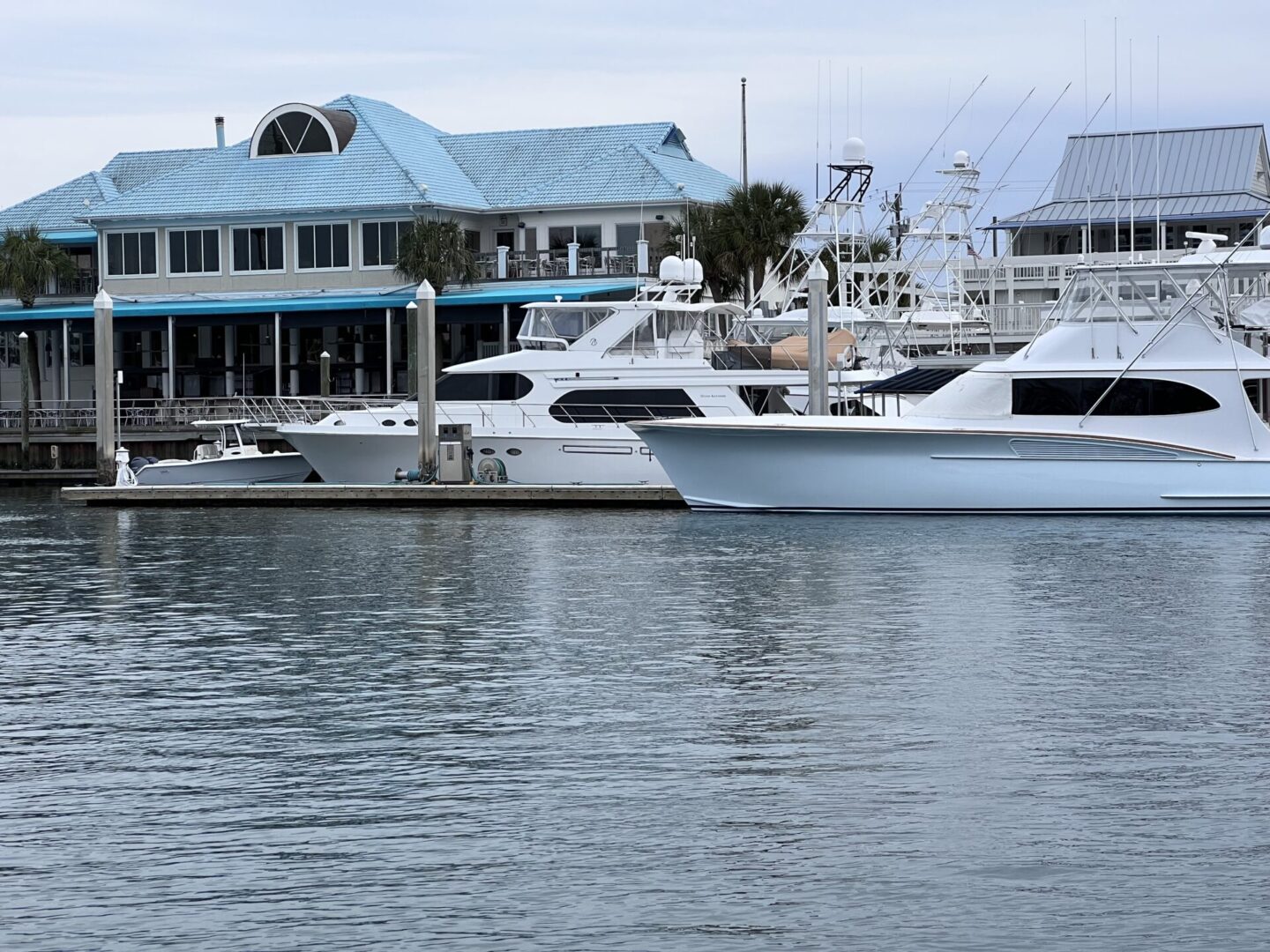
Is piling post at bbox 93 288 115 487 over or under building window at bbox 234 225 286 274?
under

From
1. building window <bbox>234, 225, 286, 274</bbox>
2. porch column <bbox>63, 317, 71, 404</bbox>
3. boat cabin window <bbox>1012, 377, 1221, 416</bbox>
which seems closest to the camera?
boat cabin window <bbox>1012, 377, 1221, 416</bbox>

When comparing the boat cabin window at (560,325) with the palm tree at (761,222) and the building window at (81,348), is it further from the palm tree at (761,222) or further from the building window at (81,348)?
the building window at (81,348)

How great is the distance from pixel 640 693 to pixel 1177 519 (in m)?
17.0

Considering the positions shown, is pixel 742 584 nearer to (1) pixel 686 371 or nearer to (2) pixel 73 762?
(2) pixel 73 762

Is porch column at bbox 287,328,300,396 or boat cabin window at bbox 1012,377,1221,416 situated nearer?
boat cabin window at bbox 1012,377,1221,416

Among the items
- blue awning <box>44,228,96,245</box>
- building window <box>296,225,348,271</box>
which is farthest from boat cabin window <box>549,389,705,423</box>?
blue awning <box>44,228,96,245</box>

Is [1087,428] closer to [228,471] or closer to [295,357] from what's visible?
[228,471]

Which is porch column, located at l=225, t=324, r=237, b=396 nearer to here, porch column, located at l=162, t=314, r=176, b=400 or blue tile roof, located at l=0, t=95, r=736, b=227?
porch column, located at l=162, t=314, r=176, b=400

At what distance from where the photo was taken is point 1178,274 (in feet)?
98.6

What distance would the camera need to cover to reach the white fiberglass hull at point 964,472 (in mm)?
29188

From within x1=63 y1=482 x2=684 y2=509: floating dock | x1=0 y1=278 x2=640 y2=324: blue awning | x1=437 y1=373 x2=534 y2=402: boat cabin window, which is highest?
x1=0 y1=278 x2=640 y2=324: blue awning

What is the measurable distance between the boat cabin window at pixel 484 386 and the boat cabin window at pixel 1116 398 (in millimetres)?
10569

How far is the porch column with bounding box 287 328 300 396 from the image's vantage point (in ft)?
177

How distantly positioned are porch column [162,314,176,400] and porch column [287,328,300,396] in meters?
3.28
